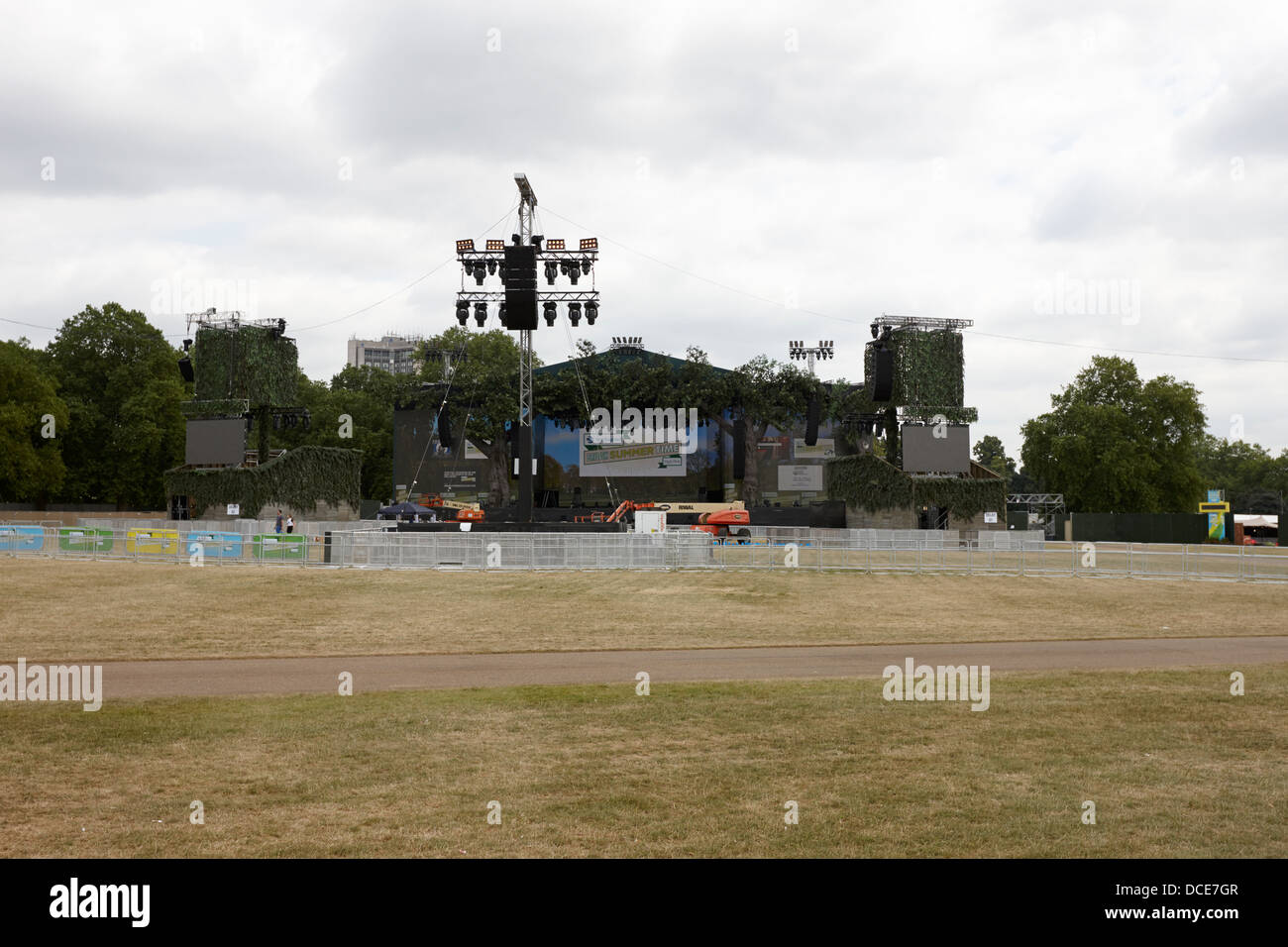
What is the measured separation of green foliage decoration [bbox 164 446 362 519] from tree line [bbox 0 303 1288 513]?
8.91m

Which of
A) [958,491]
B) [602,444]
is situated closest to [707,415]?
[602,444]

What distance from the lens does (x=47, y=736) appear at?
1039 cm

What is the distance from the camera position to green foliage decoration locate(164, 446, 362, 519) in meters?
63.2

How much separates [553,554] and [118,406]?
56114 mm

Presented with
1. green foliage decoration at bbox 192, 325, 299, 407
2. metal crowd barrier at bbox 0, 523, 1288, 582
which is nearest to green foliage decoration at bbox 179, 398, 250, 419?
green foliage decoration at bbox 192, 325, 299, 407

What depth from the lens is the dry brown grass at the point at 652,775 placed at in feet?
23.8

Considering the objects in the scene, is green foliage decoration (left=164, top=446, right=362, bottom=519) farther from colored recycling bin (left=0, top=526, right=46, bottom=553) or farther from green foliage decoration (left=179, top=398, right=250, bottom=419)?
colored recycling bin (left=0, top=526, right=46, bottom=553)

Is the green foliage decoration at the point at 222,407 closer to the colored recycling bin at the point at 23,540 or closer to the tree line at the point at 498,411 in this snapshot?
the tree line at the point at 498,411

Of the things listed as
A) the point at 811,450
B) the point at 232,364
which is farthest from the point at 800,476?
the point at 232,364

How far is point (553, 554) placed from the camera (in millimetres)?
32906

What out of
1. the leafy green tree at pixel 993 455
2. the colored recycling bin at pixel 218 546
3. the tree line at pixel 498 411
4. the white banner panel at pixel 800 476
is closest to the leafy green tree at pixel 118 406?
the tree line at pixel 498 411
